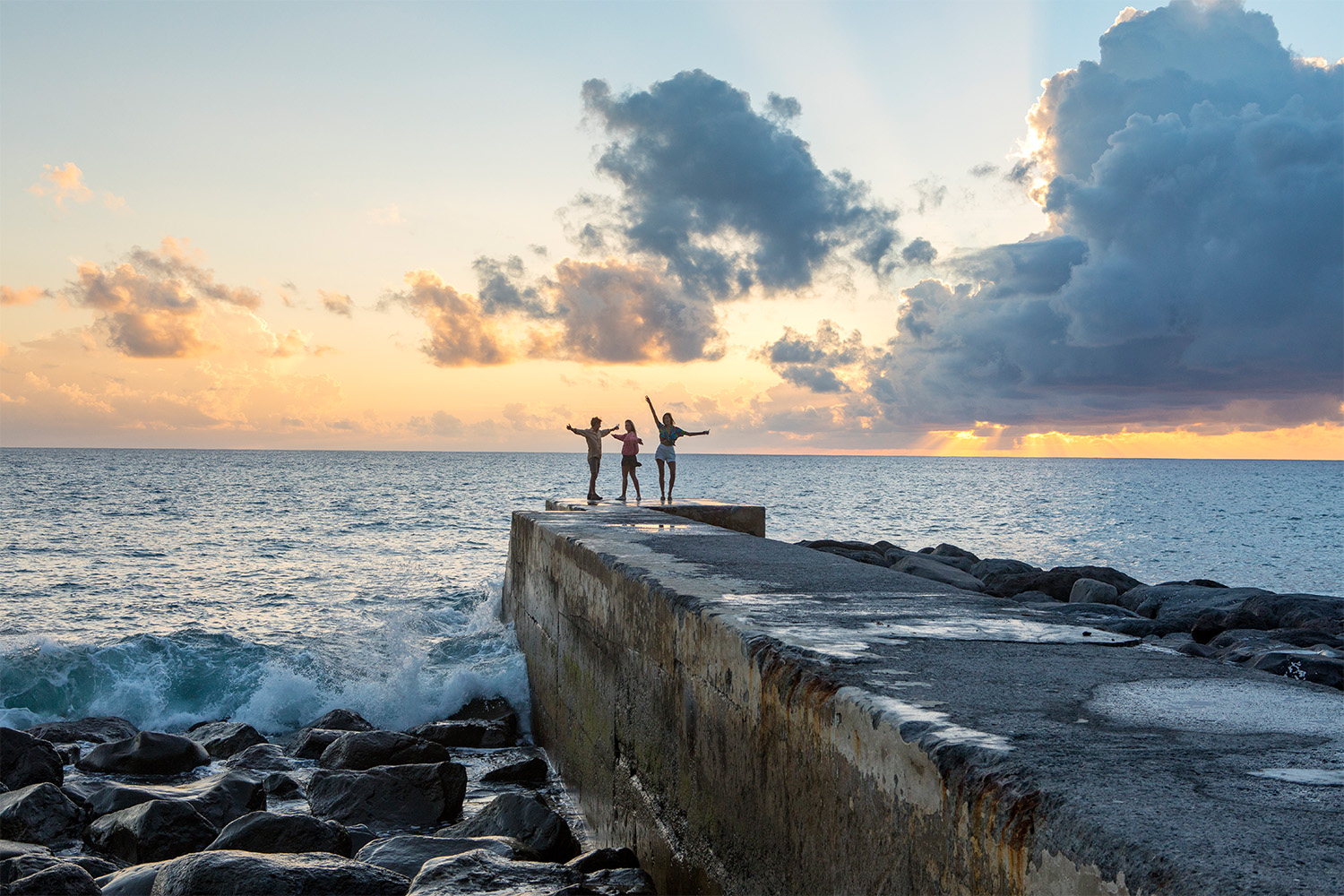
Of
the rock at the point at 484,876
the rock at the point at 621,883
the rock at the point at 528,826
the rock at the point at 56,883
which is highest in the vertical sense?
the rock at the point at 484,876

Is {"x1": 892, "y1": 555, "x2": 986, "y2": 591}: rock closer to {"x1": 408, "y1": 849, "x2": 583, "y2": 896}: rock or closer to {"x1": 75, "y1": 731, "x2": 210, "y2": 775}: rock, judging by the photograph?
{"x1": 75, "y1": 731, "x2": 210, "y2": 775}: rock

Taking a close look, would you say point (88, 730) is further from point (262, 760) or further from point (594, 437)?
point (594, 437)

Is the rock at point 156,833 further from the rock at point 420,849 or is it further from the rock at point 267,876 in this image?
the rock at point 267,876

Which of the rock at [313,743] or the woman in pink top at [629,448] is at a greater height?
the woman in pink top at [629,448]

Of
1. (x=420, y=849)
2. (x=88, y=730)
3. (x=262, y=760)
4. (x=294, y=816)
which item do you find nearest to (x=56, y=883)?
(x=294, y=816)

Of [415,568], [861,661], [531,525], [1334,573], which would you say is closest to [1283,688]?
[861,661]

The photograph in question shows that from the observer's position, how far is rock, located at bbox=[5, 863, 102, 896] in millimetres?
3621

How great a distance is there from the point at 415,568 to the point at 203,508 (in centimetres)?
2345

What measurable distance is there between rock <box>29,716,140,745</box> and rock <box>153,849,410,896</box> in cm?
493

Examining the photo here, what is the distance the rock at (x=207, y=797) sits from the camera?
16.8 ft

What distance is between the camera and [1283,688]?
2.72m

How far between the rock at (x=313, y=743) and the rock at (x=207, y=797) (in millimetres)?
1593

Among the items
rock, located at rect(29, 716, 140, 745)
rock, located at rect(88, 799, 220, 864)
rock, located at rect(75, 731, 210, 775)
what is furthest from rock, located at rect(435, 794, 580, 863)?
rock, located at rect(29, 716, 140, 745)

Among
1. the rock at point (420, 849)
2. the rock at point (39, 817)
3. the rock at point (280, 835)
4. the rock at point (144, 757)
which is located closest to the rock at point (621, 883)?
the rock at point (420, 849)
